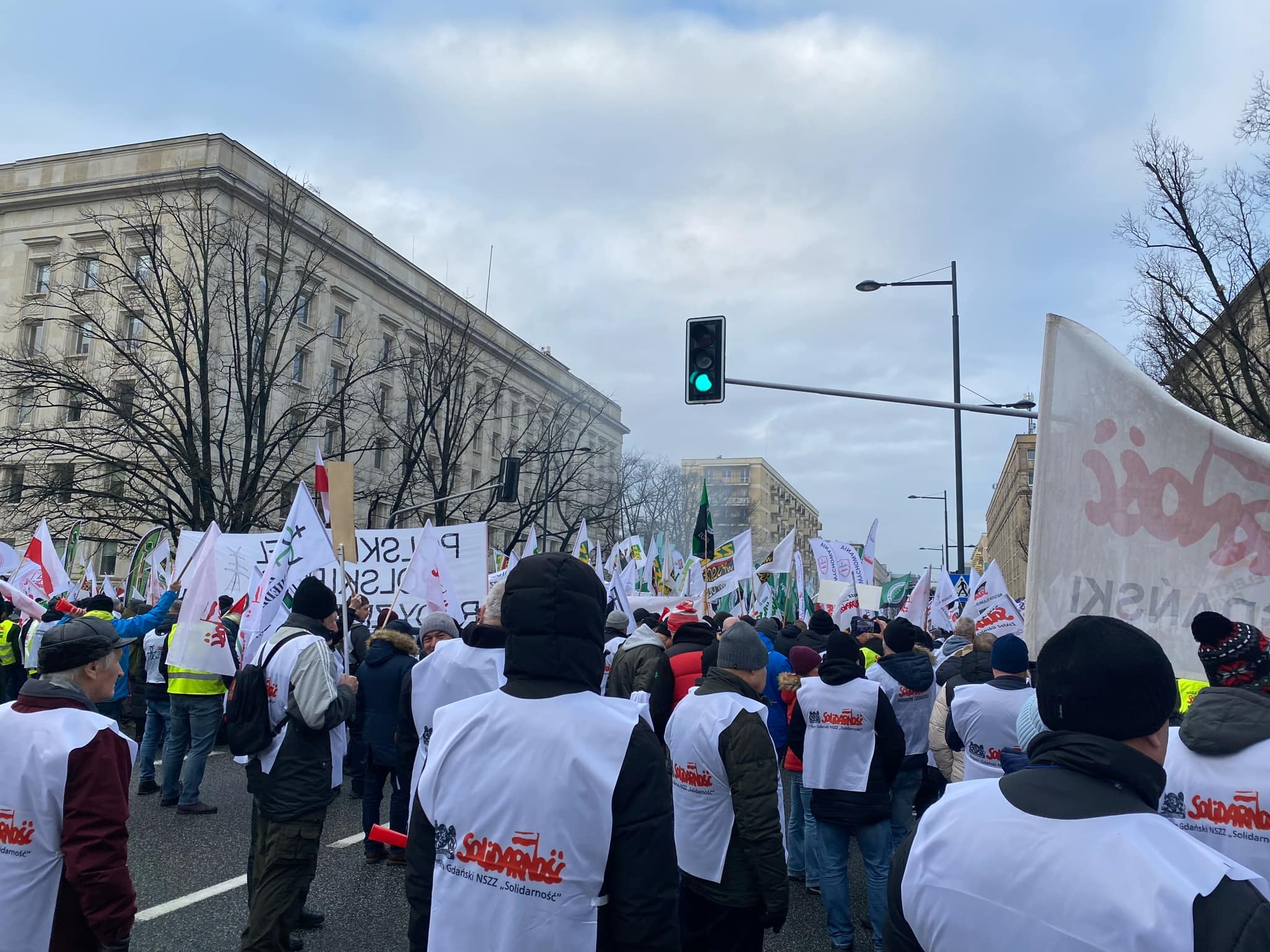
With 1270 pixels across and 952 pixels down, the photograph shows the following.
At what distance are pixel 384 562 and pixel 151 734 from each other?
9.63 feet

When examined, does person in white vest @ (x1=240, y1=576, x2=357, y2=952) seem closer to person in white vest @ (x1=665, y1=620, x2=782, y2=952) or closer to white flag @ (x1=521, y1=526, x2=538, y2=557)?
white flag @ (x1=521, y1=526, x2=538, y2=557)

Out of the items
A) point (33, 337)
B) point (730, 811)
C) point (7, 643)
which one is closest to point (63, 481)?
point (33, 337)

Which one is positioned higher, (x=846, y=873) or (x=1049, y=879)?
(x=1049, y=879)

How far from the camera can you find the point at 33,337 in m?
34.1

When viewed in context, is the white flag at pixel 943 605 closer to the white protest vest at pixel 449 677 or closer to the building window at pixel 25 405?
the white protest vest at pixel 449 677

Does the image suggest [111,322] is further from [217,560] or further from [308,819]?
[308,819]

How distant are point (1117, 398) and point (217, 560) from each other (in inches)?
429

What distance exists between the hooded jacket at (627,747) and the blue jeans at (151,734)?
27.4ft

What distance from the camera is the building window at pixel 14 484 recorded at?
950 inches

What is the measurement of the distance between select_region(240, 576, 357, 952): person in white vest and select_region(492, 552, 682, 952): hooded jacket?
285cm

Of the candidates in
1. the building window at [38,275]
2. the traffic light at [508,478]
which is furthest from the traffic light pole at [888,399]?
the building window at [38,275]

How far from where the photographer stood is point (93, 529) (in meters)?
28.2

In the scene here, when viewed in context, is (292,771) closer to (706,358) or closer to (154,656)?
(154,656)

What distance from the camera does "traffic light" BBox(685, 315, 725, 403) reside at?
12062 millimetres
